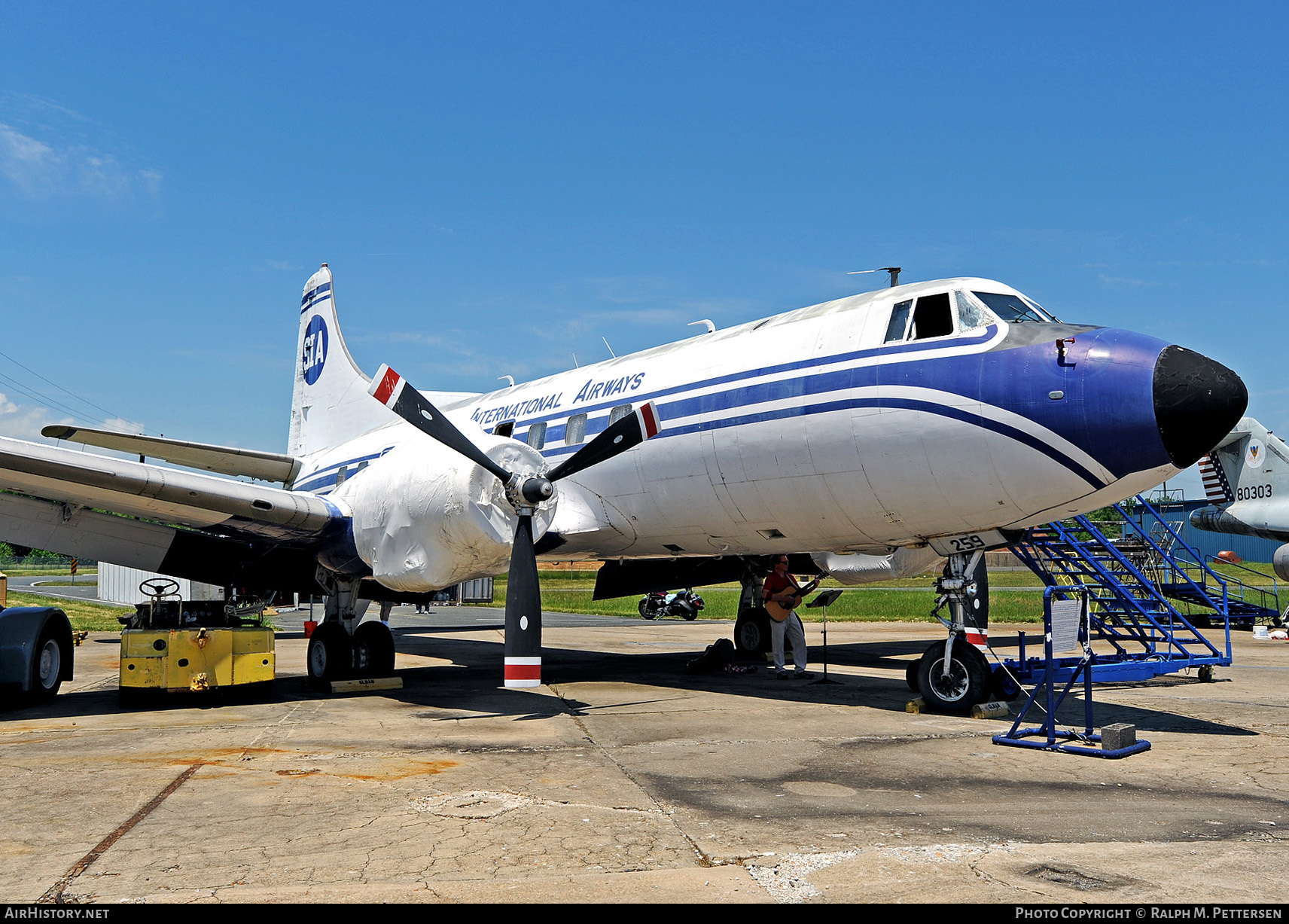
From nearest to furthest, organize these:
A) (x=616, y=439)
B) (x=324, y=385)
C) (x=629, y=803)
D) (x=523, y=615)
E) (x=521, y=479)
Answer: (x=629, y=803) → (x=523, y=615) → (x=521, y=479) → (x=616, y=439) → (x=324, y=385)

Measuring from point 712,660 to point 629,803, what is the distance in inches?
389

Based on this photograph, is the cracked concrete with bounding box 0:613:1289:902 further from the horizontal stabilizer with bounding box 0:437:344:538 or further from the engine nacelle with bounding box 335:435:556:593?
the horizontal stabilizer with bounding box 0:437:344:538

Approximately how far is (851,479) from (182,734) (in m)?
7.44

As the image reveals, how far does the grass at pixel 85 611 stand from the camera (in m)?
27.4

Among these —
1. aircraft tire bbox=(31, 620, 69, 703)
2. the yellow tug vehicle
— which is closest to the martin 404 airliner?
the yellow tug vehicle

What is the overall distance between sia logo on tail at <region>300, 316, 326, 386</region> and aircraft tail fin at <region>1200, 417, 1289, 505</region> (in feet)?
80.0

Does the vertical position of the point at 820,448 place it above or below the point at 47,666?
above

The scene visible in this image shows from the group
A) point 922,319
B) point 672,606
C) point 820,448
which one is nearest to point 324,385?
point 820,448

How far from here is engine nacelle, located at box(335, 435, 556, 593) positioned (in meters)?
10.9

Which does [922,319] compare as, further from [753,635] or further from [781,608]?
[753,635]

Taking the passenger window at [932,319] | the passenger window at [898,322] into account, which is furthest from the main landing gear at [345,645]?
the passenger window at [932,319]

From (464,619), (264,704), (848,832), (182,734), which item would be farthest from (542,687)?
(464,619)

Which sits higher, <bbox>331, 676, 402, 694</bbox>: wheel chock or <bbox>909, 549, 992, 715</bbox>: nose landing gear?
<bbox>909, 549, 992, 715</bbox>: nose landing gear

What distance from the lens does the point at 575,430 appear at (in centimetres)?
1373
